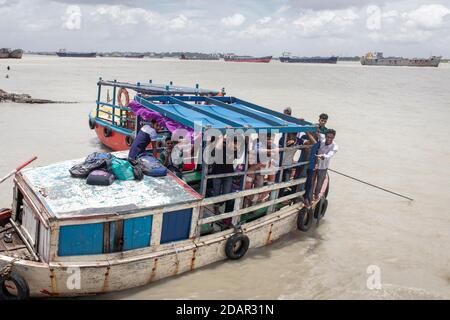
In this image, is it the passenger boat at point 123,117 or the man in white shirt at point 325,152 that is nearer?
the man in white shirt at point 325,152

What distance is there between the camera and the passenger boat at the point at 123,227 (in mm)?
5766

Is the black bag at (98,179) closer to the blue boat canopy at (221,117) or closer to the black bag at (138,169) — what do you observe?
the black bag at (138,169)

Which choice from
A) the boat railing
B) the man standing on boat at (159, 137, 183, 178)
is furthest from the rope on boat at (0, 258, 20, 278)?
the man standing on boat at (159, 137, 183, 178)

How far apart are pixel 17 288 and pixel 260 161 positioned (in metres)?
4.71

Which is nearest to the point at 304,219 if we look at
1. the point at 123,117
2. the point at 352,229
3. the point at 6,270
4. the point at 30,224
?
the point at 352,229

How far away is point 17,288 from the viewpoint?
224 inches

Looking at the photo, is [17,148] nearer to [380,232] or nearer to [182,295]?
[182,295]

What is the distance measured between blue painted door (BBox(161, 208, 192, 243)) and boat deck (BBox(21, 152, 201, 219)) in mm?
219

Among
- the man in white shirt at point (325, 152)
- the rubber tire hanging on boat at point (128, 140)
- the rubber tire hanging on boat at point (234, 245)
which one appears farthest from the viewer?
the rubber tire hanging on boat at point (128, 140)

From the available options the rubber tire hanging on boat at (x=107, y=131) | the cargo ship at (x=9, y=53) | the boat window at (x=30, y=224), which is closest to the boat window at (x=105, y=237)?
the boat window at (x=30, y=224)

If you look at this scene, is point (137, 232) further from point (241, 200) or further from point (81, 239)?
point (241, 200)

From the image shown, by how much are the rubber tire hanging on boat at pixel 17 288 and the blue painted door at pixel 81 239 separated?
2.10 feet

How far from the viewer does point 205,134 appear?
6922mm

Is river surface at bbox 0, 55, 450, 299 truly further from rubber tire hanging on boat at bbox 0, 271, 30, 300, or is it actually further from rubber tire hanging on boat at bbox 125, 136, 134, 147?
rubber tire hanging on boat at bbox 125, 136, 134, 147
